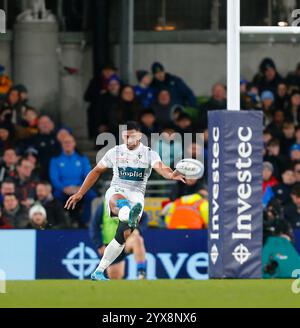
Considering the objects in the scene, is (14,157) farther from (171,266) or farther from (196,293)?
(196,293)

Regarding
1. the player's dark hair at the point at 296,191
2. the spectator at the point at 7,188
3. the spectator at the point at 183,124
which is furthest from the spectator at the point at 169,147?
the spectator at the point at 7,188

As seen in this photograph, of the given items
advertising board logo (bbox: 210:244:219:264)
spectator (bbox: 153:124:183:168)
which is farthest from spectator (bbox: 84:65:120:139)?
advertising board logo (bbox: 210:244:219:264)

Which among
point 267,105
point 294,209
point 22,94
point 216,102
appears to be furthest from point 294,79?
point 22,94

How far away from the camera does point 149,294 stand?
13.6 metres

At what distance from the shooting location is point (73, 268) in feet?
55.9

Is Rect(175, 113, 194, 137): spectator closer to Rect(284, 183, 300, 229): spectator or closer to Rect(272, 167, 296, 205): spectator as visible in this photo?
Rect(272, 167, 296, 205): spectator

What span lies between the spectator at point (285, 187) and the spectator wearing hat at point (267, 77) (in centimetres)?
228

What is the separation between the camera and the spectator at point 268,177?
1836 centimetres

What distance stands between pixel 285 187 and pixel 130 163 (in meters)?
4.92

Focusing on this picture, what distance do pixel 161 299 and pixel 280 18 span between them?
8882 mm

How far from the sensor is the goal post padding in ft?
51.9

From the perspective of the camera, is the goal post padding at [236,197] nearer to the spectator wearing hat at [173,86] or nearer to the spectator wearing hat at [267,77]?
the spectator wearing hat at [173,86]
